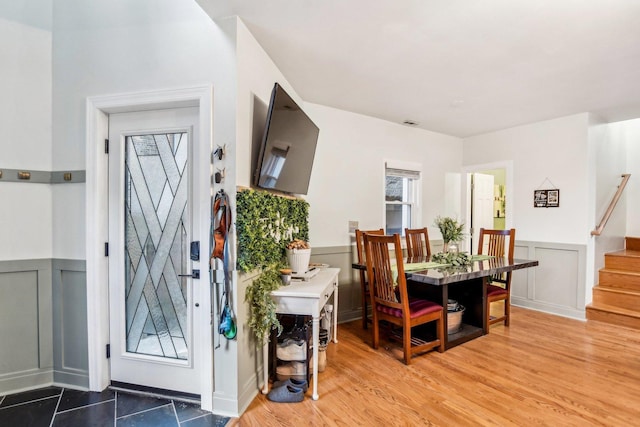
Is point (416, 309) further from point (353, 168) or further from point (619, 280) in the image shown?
point (619, 280)

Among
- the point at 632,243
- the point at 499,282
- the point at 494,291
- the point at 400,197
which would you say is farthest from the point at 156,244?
the point at 632,243

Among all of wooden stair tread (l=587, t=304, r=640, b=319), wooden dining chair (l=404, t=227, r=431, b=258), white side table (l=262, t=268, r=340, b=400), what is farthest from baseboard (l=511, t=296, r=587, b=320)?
white side table (l=262, t=268, r=340, b=400)

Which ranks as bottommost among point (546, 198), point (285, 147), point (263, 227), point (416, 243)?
point (416, 243)

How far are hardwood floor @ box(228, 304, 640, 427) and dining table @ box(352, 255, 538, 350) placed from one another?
15 centimetres

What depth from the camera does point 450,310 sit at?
3115mm

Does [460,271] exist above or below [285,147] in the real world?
below

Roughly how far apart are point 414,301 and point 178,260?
210 centimetres

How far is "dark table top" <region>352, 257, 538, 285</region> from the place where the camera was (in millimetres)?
2584

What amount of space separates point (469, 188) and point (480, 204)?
422 mm

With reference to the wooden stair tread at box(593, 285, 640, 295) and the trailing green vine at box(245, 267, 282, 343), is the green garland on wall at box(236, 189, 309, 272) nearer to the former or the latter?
the trailing green vine at box(245, 267, 282, 343)

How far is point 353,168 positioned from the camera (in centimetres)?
390

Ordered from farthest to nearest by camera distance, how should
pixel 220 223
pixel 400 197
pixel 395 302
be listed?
pixel 400 197, pixel 395 302, pixel 220 223

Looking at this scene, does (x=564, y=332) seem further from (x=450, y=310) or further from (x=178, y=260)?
(x=178, y=260)

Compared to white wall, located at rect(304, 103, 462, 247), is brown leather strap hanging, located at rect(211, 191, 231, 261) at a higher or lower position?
lower
